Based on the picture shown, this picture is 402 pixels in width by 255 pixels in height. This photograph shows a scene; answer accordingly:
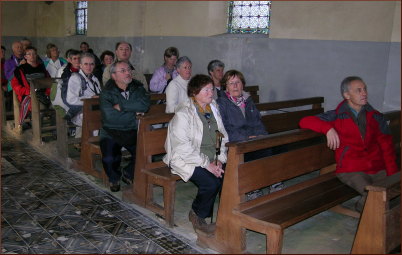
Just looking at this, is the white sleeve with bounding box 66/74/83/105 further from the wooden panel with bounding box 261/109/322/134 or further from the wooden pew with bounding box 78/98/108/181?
the wooden panel with bounding box 261/109/322/134

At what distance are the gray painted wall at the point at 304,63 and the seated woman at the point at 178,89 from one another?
237cm

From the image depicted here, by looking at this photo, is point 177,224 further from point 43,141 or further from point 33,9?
point 33,9

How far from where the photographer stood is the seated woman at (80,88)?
5.31 m

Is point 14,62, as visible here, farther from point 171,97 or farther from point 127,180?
point 127,180

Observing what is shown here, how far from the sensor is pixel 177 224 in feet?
12.5

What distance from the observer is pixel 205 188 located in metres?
3.53

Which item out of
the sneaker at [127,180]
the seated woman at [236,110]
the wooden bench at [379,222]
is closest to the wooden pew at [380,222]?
the wooden bench at [379,222]

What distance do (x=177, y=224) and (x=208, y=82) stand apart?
135 centimetres

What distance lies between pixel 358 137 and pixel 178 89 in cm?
220

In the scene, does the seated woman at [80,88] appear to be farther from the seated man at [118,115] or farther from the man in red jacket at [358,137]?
the man in red jacket at [358,137]

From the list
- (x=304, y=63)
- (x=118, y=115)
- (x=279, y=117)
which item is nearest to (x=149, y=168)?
(x=118, y=115)

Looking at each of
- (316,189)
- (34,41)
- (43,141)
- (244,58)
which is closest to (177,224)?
(316,189)

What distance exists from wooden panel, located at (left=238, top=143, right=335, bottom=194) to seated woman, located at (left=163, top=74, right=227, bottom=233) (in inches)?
18.2

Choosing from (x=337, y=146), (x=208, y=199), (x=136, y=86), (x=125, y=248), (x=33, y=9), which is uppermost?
(x=33, y=9)
